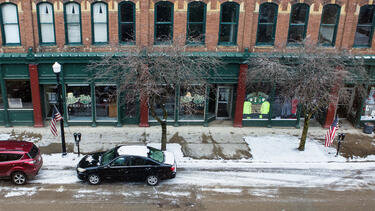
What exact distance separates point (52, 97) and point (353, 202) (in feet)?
55.8

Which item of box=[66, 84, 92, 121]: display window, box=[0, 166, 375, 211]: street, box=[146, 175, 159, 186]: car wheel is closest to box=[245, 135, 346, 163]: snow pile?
box=[0, 166, 375, 211]: street

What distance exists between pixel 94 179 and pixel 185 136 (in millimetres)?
6755

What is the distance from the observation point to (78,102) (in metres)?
20.2

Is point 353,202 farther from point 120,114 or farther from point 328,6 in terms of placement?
point 120,114

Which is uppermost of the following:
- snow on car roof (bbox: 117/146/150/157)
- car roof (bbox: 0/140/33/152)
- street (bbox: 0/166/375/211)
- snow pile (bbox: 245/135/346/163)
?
car roof (bbox: 0/140/33/152)

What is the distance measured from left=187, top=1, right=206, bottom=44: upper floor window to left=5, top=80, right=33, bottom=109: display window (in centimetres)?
984

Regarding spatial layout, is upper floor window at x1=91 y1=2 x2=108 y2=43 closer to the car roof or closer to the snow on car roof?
the car roof

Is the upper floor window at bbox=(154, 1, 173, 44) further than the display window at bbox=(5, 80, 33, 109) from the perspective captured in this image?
No

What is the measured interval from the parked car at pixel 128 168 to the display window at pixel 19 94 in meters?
7.96

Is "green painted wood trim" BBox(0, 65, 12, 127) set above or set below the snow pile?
above

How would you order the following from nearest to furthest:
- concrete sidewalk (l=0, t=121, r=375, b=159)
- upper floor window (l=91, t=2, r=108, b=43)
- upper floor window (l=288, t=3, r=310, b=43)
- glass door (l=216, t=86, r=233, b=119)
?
1. concrete sidewalk (l=0, t=121, r=375, b=159)
2. upper floor window (l=91, t=2, r=108, b=43)
3. upper floor window (l=288, t=3, r=310, b=43)
4. glass door (l=216, t=86, r=233, b=119)

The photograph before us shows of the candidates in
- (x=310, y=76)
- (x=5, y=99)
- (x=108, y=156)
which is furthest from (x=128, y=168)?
(x=5, y=99)

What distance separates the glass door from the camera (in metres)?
21.7

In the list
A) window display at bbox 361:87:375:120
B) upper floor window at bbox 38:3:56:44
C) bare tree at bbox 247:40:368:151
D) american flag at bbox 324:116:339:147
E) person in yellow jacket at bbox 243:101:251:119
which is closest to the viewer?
bare tree at bbox 247:40:368:151
